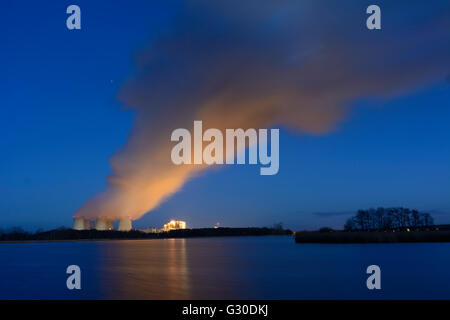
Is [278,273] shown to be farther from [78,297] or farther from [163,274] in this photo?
[78,297]

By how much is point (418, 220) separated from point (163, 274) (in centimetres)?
15645

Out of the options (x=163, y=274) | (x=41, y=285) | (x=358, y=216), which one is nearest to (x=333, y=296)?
(x=163, y=274)

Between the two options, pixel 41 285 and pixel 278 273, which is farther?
pixel 278 273

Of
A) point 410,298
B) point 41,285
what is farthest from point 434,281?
point 41,285
